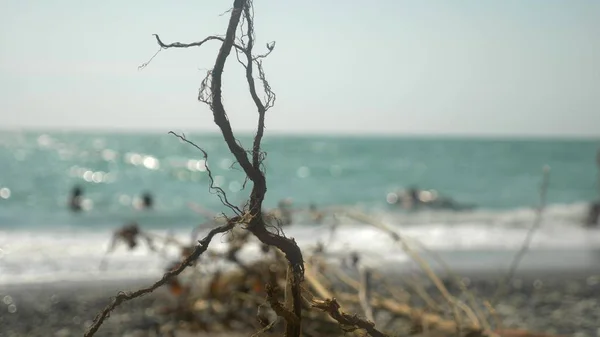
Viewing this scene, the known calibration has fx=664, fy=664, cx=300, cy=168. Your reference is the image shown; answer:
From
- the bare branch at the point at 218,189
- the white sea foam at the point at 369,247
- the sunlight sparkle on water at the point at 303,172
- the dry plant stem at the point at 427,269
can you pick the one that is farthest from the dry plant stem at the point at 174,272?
the sunlight sparkle on water at the point at 303,172

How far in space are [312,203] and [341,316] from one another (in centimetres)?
216

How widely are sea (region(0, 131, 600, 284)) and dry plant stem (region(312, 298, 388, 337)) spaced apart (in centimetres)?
26

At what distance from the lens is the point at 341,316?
1082 millimetres

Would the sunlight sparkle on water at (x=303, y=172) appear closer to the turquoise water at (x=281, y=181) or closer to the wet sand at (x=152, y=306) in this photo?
the turquoise water at (x=281, y=181)

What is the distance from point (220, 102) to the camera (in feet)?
3.12

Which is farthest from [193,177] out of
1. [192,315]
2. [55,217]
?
[192,315]

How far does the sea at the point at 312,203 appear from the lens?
938 cm

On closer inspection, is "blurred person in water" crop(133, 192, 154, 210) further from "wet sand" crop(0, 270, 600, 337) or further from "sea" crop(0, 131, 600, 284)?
"wet sand" crop(0, 270, 600, 337)

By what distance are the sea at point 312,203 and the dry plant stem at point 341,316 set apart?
0.85ft

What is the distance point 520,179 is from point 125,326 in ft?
107

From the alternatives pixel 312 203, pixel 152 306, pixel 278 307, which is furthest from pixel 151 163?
pixel 278 307

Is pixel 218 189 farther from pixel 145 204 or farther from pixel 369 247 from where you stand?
pixel 145 204

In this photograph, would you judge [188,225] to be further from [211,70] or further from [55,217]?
[211,70]

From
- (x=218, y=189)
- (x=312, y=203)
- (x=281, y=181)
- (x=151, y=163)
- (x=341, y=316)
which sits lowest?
(x=151, y=163)
